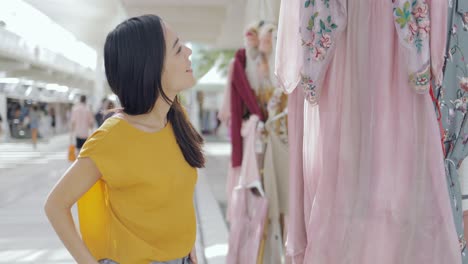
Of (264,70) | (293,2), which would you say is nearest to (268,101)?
(264,70)

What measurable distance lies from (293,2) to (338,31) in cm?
30

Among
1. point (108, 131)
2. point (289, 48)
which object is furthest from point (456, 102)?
point (108, 131)

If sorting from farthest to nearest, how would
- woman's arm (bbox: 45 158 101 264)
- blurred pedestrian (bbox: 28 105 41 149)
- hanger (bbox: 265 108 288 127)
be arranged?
blurred pedestrian (bbox: 28 105 41 149) → hanger (bbox: 265 108 288 127) → woman's arm (bbox: 45 158 101 264)

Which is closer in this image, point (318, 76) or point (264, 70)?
point (318, 76)

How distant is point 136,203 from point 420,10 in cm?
90

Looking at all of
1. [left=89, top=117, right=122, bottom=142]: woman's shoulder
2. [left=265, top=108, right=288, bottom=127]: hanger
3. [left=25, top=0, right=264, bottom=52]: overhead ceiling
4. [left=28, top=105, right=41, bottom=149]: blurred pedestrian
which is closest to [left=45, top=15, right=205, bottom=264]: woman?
[left=89, top=117, right=122, bottom=142]: woman's shoulder

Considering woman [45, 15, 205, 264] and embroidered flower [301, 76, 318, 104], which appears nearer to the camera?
woman [45, 15, 205, 264]

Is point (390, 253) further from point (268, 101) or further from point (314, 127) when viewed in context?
point (268, 101)

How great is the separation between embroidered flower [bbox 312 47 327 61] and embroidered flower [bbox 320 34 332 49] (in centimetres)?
1

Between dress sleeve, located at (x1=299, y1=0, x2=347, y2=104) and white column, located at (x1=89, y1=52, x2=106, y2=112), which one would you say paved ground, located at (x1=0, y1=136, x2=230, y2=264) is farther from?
dress sleeve, located at (x1=299, y1=0, x2=347, y2=104)

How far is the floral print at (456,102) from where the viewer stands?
1.43 meters

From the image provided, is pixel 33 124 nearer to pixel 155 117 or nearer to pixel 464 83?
pixel 155 117

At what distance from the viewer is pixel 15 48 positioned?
2736 millimetres

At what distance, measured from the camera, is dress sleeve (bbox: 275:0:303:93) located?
167 cm
